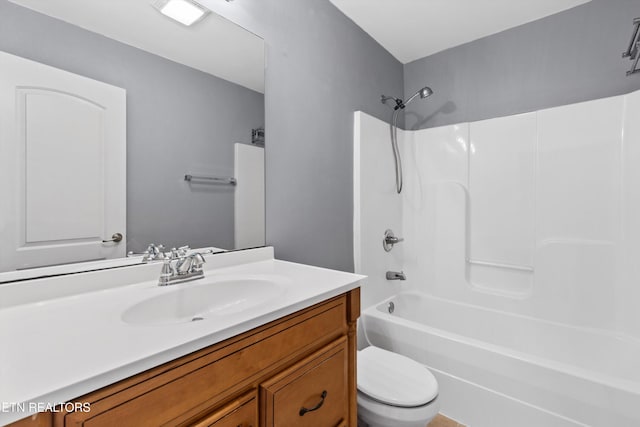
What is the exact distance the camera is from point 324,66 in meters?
1.74

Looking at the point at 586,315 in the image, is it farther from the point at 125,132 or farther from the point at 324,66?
the point at 125,132

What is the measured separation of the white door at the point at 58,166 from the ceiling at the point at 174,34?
0.62ft

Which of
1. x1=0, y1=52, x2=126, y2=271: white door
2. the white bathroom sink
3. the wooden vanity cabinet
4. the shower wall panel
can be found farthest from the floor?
x1=0, y1=52, x2=126, y2=271: white door

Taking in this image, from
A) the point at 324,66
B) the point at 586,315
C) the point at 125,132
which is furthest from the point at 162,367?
the point at 586,315

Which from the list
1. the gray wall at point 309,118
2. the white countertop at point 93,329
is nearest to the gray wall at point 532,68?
the gray wall at point 309,118

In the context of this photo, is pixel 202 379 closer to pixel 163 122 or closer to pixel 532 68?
pixel 163 122

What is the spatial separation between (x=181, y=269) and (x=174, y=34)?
917 millimetres

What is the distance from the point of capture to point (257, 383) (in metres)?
0.71

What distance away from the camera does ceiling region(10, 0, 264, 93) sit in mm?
929

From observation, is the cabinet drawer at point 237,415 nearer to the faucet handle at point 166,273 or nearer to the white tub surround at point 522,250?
the faucet handle at point 166,273

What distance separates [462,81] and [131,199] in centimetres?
237

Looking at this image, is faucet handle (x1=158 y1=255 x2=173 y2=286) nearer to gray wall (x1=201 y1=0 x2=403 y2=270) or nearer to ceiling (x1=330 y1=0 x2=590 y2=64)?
gray wall (x1=201 y1=0 x2=403 y2=270)

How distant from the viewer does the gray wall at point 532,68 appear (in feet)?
5.77

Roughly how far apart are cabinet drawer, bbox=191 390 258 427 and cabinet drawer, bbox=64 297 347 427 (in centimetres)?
2
